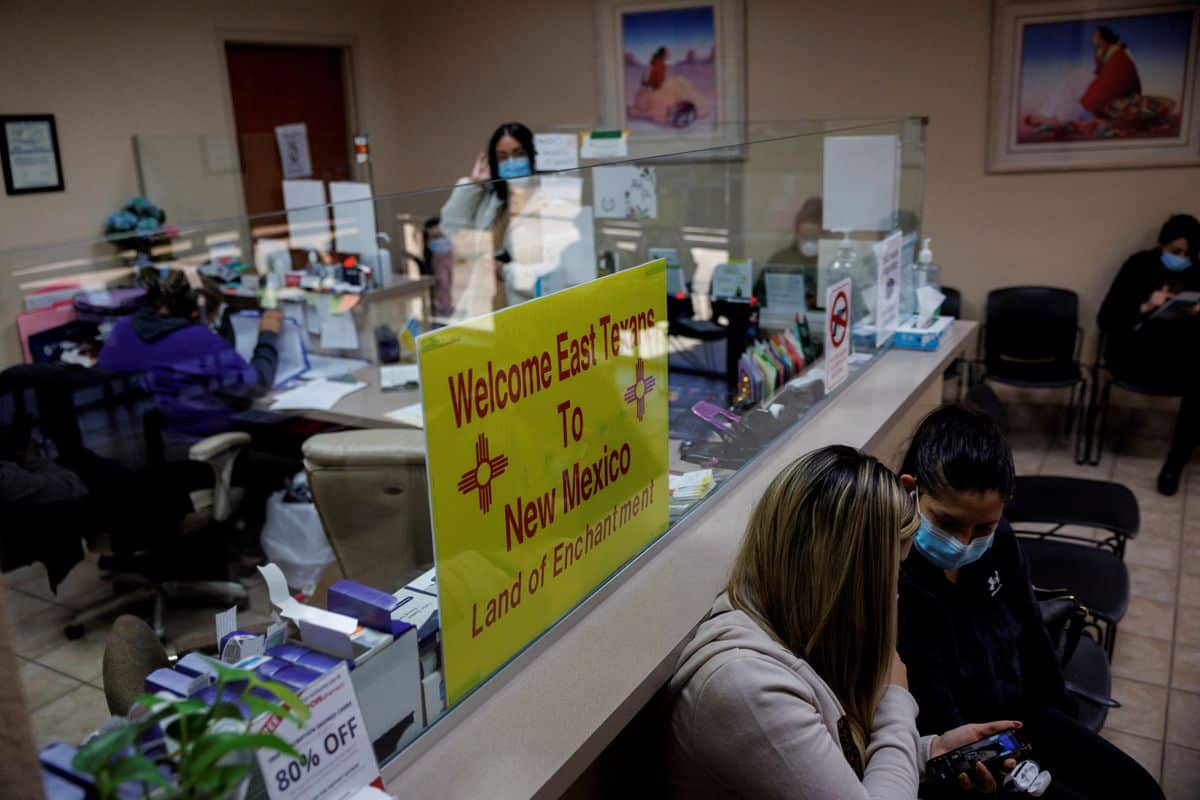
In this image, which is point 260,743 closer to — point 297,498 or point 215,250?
point 297,498

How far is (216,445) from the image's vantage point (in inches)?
129

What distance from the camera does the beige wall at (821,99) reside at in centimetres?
514

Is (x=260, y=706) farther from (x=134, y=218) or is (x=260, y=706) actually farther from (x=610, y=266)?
(x=134, y=218)

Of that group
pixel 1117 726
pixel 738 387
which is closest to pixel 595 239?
pixel 738 387

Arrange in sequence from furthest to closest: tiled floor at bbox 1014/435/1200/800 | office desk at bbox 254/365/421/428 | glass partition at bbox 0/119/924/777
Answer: office desk at bbox 254/365/421/428, tiled floor at bbox 1014/435/1200/800, glass partition at bbox 0/119/924/777

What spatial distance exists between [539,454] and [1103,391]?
15.2ft

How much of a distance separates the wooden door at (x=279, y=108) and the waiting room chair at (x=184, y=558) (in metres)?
3.38

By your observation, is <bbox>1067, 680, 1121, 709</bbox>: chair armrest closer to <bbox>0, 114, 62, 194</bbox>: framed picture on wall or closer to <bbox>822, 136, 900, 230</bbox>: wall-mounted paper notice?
<bbox>822, 136, 900, 230</bbox>: wall-mounted paper notice

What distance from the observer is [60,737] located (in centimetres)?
88

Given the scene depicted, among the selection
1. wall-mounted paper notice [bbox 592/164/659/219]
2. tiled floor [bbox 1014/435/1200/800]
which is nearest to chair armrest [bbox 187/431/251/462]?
wall-mounted paper notice [bbox 592/164/659/219]

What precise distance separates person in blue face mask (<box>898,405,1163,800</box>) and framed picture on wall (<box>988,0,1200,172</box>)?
3845 millimetres

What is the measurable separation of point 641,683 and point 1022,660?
106cm

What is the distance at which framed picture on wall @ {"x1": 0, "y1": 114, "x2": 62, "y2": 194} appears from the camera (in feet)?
16.4

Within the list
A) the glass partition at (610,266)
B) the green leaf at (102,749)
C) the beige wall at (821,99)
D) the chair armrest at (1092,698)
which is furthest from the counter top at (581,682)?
the beige wall at (821,99)
